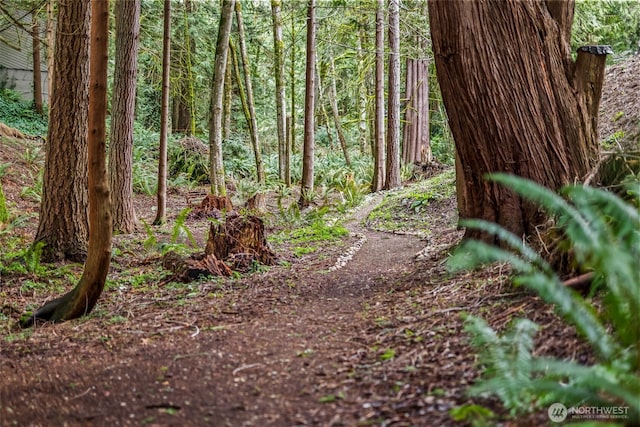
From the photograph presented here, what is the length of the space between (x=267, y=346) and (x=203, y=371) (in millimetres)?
609

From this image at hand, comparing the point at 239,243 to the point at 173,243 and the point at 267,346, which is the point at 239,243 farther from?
the point at 267,346

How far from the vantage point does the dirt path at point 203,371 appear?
2.98 meters

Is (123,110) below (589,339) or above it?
above

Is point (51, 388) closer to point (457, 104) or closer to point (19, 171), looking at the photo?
point (457, 104)

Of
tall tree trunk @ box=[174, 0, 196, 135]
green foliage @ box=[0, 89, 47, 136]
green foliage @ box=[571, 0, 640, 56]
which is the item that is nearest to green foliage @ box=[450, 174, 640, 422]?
green foliage @ box=[571, 0, 640, 56]

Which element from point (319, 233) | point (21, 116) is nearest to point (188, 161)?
point (21, 116)

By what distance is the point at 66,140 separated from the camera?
7.75 metres

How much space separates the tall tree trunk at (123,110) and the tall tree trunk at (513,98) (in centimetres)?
642

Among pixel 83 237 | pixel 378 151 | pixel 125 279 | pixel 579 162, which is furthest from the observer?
pixel 378 151

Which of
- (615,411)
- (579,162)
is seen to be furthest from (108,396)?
(579,162)

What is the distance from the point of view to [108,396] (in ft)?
10.6

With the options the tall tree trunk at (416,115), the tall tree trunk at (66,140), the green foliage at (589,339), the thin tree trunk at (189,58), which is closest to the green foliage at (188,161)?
the thin tree trunk at (189,58)

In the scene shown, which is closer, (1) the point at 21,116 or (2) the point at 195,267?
(2) the point at 195,267

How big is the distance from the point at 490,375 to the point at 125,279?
5338 mm
